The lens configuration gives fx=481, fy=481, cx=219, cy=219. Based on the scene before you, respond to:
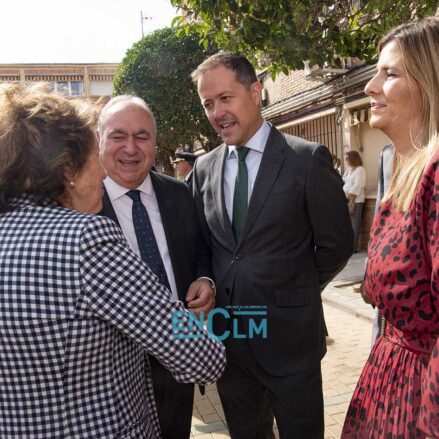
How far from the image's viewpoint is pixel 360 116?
9.60 metres

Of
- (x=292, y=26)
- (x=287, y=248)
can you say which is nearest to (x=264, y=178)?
(x=287, y=248)

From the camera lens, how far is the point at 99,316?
131cm

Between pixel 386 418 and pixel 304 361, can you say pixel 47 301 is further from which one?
pixel 304 361

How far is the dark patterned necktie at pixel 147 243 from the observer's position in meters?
2.38

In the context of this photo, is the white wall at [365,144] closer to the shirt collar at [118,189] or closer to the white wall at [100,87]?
the shirt collar at [118,189]

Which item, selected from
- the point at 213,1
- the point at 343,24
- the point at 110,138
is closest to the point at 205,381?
the point at 110,138

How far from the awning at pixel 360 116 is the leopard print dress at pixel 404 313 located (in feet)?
27.2

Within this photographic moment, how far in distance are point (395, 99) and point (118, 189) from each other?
1.41 meters

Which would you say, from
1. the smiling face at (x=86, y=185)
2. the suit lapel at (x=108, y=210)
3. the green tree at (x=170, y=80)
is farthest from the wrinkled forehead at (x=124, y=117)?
the green tree at (x=170, y=80)

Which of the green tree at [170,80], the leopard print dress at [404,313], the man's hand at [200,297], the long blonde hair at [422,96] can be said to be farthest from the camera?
the green tree at [170,80]

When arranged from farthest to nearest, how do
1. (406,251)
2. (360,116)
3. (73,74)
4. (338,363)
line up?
(73,74)
(360,116)
(338,363)
(406,251)

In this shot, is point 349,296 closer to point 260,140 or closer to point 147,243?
point 260,140

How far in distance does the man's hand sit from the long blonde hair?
1.02 metres

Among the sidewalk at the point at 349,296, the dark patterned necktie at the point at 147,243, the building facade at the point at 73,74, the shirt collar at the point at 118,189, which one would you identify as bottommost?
the sidewalk at the point at 349,296
